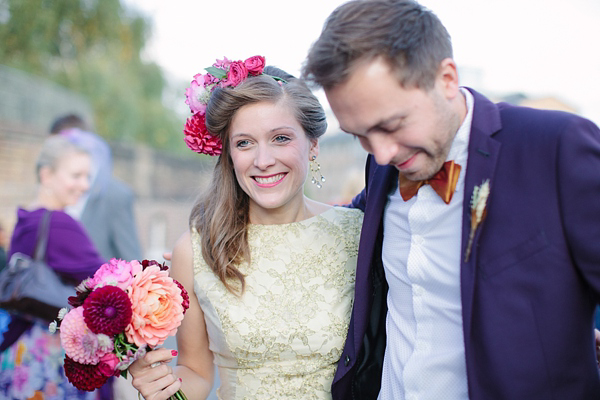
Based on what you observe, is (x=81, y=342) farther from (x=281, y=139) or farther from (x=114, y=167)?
(x=114, y=167)

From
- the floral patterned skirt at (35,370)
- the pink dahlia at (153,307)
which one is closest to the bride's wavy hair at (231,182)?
the pink dahlia at (153,307)

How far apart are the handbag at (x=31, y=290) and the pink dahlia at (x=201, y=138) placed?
53.6 inches

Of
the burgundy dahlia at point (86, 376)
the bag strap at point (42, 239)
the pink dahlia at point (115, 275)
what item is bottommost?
the burgundy dahlia at point (86, 376)

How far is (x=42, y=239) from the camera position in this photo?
345 centimetres

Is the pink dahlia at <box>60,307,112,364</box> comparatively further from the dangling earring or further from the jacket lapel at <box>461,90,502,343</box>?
the dangling earring

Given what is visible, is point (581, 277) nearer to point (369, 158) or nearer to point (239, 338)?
point (369, 158)

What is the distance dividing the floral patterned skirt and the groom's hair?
2.72 meters

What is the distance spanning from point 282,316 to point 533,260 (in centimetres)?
123

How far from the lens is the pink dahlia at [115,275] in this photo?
6.26ft

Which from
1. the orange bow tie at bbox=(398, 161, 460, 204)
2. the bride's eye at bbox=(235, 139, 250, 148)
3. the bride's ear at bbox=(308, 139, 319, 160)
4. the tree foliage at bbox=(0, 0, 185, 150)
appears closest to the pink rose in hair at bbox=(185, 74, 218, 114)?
the bride's eye at bbox=(235, 139, 250, 148)

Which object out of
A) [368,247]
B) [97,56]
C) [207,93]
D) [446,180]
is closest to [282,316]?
[368,247]

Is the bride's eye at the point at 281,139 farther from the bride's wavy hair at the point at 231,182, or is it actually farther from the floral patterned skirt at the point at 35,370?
the floral patterned skirt at the point at 35,370

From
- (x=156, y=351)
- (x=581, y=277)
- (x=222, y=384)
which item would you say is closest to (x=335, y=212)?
(x=222, y=384)

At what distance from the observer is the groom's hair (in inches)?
64.1
